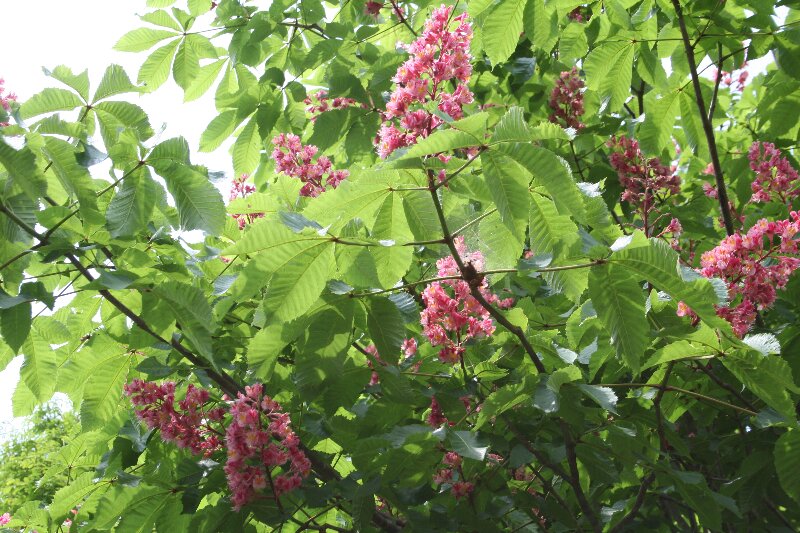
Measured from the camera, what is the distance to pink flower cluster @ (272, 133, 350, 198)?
2520 millimetres

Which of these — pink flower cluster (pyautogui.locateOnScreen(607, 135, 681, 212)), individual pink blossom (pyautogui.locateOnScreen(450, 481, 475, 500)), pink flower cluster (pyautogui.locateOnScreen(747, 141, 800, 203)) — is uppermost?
pink flower cluster (pyautogui.locateOnScreen(607, 135, 681, 212))

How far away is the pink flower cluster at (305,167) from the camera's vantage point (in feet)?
8.27

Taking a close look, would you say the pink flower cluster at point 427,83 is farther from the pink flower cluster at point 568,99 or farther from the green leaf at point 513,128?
the pink flower cluster at point 568,99

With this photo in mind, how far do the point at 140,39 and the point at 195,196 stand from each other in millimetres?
1429

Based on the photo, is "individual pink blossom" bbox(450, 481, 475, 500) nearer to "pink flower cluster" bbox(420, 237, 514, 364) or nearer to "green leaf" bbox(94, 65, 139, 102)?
"pink flower cluster" bbox(420, 237, 514, 364)

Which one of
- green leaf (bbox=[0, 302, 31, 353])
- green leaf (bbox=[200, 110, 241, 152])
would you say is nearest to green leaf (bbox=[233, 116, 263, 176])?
green leaf (bbox=[200, 110, 241, 152])

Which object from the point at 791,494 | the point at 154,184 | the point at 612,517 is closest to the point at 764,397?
the point at 791,494

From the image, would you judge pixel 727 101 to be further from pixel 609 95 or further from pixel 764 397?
pixel 764 397

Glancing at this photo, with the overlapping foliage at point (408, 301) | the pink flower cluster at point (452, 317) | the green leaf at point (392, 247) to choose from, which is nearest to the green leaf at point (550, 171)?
the overlapping foliage at point (408, 301)

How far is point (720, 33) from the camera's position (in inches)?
102

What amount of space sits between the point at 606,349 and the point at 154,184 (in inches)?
49.3

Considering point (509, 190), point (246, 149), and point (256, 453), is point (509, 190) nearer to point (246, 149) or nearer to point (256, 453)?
point (256, 453)

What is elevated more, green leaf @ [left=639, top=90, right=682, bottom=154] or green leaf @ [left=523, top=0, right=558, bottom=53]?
green leaf @ [left=523, top=0, right=558, bottom=53]

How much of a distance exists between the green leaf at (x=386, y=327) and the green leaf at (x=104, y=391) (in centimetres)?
91
